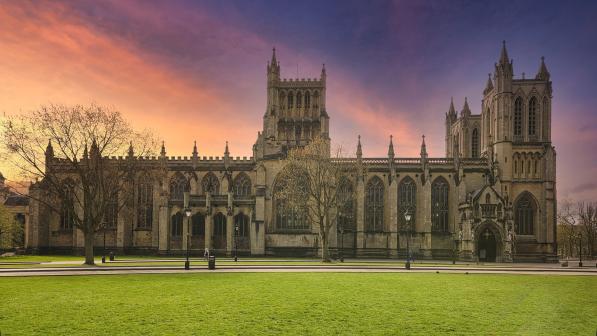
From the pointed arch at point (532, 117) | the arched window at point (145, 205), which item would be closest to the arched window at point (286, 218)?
the arched window at point (145, 205)

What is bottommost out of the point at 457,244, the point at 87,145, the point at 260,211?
the point at 457,244

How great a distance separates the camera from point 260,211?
63.7 meters

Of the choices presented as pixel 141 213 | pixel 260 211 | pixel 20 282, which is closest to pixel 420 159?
pixel 260 211

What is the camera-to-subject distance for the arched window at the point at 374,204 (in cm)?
6769

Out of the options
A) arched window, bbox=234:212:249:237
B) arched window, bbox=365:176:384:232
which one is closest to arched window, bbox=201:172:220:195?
arched window, bbox=234:212:249:237

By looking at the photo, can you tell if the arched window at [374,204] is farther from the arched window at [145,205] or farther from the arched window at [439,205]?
the arched window at [145,205]

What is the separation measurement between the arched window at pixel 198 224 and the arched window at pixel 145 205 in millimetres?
7344

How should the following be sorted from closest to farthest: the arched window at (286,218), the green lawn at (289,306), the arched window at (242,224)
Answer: the green lawn at (289,306), the arched window at (242,224), the arched window at (286,218)

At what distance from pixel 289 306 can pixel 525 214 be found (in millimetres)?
55078

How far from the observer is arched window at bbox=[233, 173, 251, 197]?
2749 inches

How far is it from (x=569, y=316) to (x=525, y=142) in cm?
5273

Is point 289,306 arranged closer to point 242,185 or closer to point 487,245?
point 487,245

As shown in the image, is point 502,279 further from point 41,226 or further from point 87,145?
point 41,226

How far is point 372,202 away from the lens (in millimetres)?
68062
